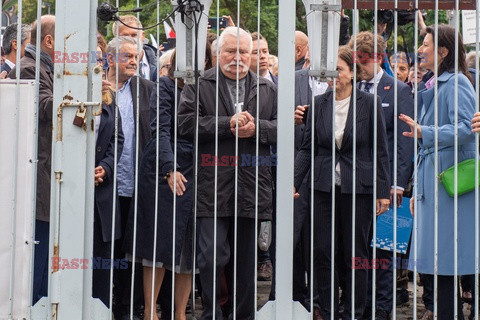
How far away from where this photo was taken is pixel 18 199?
5.74m

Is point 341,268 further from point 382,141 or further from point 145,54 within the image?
point 145,54

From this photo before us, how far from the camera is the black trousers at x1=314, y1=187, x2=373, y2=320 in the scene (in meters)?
7.29

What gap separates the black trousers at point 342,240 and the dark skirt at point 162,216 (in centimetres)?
94

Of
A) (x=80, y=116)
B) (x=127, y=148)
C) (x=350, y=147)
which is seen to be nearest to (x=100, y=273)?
(x=127, y=148)

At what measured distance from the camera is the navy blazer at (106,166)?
7.27m

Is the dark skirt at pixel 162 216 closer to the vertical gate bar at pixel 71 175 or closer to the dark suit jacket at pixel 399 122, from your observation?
the vertical gate bar at pixel 71 175

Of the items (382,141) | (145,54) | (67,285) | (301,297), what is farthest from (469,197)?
(145,54)

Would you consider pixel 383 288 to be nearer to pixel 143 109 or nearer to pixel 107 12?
pixel 143 109

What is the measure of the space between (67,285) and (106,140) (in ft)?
6.07

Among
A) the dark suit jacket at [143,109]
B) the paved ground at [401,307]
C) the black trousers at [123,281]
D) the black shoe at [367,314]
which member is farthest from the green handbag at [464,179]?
the black trousers at [123,281]

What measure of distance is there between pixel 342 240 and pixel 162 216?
51.7 inches

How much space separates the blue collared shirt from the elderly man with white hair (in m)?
0.61

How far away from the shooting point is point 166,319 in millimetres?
7836

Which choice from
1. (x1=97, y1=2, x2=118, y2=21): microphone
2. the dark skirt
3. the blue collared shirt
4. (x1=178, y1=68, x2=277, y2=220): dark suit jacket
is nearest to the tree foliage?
the blue collared shirt
